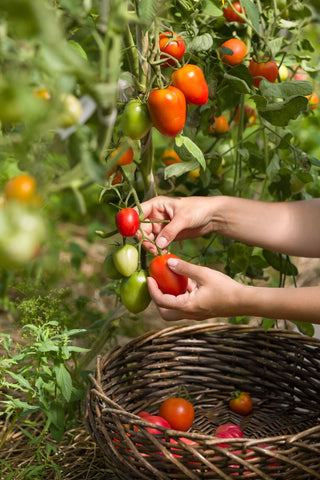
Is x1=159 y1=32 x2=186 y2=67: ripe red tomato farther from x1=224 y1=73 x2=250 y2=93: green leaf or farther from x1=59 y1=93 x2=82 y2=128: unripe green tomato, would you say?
x1=59 y1=93 x2=82 y2=128: unripe green tomato

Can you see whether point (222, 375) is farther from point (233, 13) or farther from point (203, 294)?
point (233, 13)

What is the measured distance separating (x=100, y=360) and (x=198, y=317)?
0.83 ft

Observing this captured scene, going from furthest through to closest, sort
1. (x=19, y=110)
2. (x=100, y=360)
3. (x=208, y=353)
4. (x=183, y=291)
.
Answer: (x=208, y=353), (x=100, y=360), (x=183, y=291), (x=19, y=110)

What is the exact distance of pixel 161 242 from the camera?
1162 mm

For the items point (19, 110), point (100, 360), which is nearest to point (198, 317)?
point (100, 360)

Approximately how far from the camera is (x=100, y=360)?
120 cm

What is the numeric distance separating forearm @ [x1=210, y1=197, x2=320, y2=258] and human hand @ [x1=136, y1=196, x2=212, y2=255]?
0.22 ft

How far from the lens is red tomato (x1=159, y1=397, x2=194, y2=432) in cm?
120

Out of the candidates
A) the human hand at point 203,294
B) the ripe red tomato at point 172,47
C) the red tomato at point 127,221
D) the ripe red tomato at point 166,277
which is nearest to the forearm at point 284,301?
the human hand at point 203,294

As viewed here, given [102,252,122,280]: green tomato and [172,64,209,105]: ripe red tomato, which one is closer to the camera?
[172,64,209,105]: ripe red tomato

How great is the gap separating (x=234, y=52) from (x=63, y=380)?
765mm

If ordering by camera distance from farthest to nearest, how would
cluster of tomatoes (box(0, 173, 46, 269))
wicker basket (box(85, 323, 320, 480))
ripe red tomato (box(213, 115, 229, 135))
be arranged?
ripe red tomato (box(213, 115, 229, 135))
wicker basket (box(85, 323, 320, 480))
cluster of tomatoes (box(0, 173, 46, 269))

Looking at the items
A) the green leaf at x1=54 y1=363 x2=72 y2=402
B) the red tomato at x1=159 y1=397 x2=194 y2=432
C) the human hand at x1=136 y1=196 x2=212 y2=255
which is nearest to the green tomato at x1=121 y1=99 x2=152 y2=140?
the human hand at x1=136 y1=196 x2=212 y2=255

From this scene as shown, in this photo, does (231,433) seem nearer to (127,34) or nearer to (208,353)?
(208,353)
